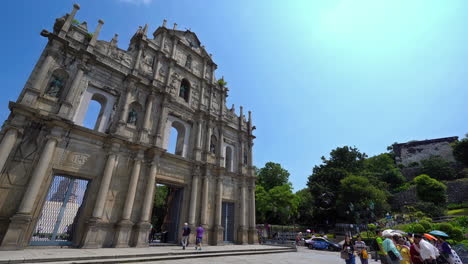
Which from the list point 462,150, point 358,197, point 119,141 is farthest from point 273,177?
point 462,150

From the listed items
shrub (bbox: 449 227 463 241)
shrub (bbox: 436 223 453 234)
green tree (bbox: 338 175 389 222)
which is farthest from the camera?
green tree (bbox: 338 175 389 222)

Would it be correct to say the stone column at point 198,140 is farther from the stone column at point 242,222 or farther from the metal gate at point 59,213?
the metal gate at point 59,213

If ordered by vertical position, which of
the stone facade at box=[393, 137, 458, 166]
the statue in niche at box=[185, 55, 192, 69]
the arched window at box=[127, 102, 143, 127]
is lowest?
the arched window at box=[127, 102, 143, 127]

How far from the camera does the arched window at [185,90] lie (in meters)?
17.8

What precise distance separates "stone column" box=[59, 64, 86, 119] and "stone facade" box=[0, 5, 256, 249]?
0.17 ft

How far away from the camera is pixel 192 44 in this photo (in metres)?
20.0

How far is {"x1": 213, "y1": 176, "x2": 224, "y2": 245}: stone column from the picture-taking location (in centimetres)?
1512

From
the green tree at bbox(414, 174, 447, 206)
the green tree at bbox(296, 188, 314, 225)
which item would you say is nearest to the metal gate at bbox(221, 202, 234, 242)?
the green tree at bbox(296, 188, 314, 225)

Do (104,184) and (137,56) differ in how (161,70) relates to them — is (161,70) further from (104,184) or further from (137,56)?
(104,184)

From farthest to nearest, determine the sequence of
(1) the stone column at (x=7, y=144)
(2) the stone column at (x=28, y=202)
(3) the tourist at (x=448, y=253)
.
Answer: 1. (1) the stone column at (x=7, y=144)
2. (2) the stone column at (x=28, y=202)
3. (3) the tourist at (x=448, y=253)

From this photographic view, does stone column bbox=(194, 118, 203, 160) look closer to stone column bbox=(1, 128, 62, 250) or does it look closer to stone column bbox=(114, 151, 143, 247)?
Answer: stone column bbox=(114, 151, 143, 247)

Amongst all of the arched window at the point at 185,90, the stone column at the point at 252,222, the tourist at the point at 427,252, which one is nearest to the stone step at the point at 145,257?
the stone column at the point at 252,222

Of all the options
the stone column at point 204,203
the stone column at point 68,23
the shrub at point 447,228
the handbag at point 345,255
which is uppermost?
the stone column at point 68,23

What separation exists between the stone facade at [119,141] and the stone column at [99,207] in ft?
0.15
